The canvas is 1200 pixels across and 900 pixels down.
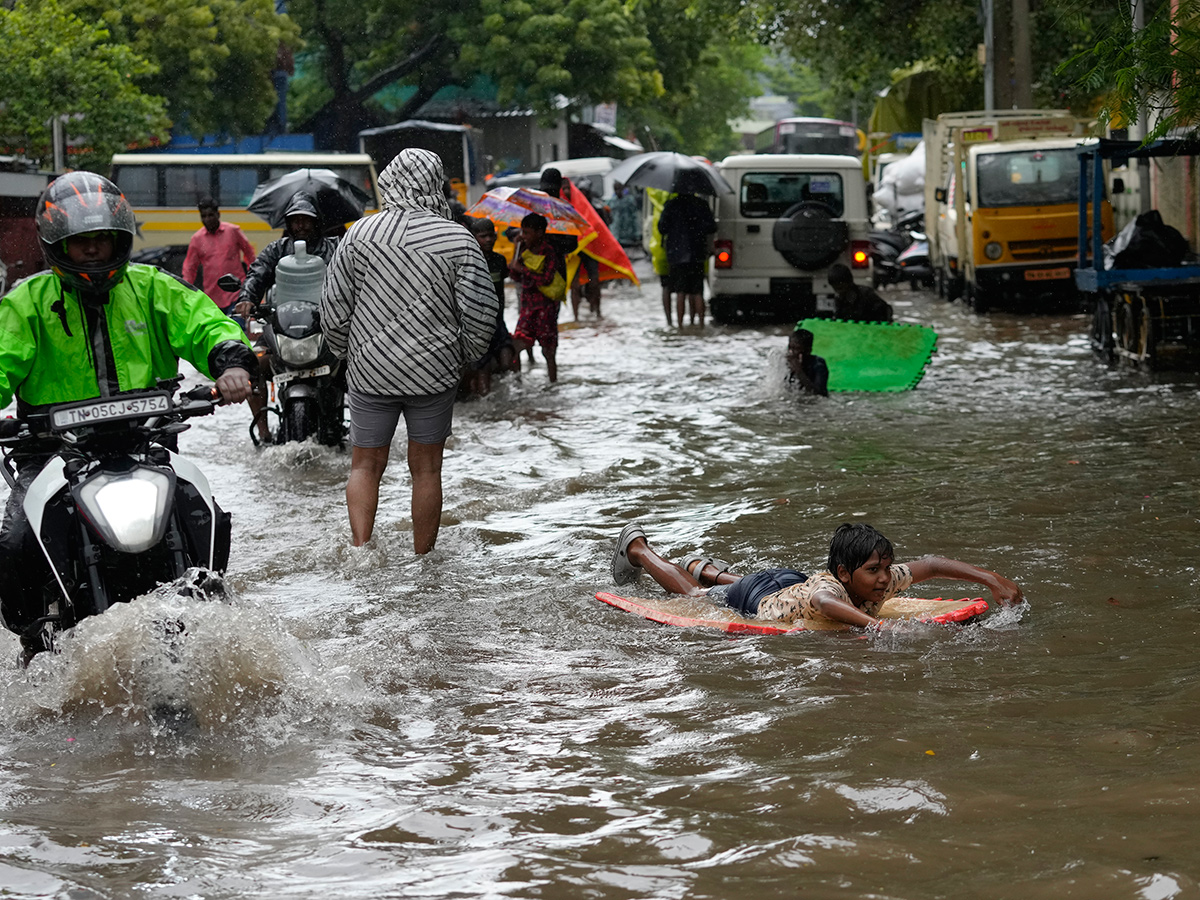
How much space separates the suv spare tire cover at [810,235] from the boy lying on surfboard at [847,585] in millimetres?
12657

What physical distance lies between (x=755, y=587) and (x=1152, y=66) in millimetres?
3787

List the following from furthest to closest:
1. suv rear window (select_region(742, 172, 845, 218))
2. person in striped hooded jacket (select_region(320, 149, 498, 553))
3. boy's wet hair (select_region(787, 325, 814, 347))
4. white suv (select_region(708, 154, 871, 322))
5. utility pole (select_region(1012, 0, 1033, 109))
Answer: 1. utility pole (select_region(1012, 0, 1033, 109))
2. suv rear window (select_region(742, 172, 845, 218))
3. white suv (select_region(708, 154, 871, 322))
4. boy's wet hair (select_region(787, 325, 814, 347))
5. person in striped hooded jacket (select_region(320, 149, 498, 553))

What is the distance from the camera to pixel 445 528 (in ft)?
26.6

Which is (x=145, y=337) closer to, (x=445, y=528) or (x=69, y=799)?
(x=69, y=799)

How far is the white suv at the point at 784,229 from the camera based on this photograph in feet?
61.6

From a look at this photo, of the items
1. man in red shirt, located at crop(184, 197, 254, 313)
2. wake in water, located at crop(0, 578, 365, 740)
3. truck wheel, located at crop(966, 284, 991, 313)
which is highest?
man in red shirt, located at crop(184, 197, 254, 313)

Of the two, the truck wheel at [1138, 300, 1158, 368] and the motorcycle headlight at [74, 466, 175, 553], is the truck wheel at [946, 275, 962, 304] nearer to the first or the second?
the truck wheel at [1138, 300, 1158, 368]

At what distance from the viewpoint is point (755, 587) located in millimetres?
6109

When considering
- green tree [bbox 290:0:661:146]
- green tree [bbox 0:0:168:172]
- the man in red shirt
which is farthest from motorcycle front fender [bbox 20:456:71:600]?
green tree [bbox 290:0:661:146]

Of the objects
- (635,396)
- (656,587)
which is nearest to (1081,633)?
(656,587)

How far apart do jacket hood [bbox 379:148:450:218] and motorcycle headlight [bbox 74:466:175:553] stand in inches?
126

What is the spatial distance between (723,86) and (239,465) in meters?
64.4

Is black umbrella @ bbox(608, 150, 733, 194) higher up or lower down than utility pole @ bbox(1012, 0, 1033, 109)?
lower down

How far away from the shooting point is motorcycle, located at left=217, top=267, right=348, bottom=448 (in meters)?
9.76
